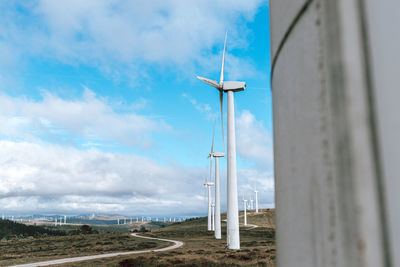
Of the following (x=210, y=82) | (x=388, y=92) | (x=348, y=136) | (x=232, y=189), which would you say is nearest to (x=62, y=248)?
(x=232, y=189)

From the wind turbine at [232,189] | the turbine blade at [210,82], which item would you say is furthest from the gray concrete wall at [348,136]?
the turbine blade at [210,82]

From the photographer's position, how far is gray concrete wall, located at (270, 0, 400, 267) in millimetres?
2457

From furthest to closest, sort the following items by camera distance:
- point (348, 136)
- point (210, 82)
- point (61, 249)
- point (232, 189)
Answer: point (61, 249)
point (210, 82)
point (232, 189)
point (348, 136)

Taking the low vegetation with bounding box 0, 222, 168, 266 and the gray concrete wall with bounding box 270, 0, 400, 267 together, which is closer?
the gray concrete wall with bounding box 270, 0, 400, 267

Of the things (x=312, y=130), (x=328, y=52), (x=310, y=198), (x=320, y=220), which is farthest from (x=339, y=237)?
(x=328, y=52)

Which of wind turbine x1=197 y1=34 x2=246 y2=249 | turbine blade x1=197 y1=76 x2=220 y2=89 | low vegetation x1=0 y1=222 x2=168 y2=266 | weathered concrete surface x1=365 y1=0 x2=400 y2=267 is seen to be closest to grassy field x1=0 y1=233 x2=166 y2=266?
low vegetation x1=0 y1=222 x2=168 y2=266

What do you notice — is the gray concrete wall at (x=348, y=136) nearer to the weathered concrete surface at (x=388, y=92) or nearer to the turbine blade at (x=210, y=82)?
the weathered concrete surface at (x=388, y=92)

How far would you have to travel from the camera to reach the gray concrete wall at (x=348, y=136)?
246 cm

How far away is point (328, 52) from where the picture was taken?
279 centimetres

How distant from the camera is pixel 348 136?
2.54 m

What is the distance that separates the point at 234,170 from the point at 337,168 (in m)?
35.2

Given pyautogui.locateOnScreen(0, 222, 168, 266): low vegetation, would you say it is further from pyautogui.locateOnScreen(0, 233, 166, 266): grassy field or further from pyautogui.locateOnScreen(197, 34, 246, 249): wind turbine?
pyautogui.locateOnScreen(197, 34, 246, 249): wind turbine

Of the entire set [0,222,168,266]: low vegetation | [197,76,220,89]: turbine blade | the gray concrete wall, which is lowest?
[0,222,168,266]: low vegetation

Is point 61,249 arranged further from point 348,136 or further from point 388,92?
point 388,92
